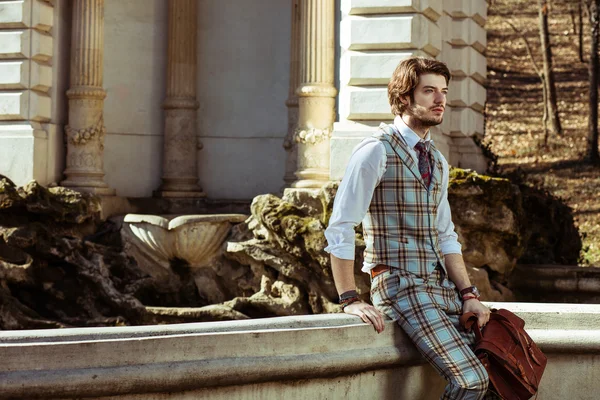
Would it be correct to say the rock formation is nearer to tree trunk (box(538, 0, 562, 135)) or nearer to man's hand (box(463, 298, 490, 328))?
man's hand (box(463, 298, 490, 328))

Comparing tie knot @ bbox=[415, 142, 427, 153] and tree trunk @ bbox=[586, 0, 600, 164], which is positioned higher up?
tree trunk @ bbox=[586, 0, 600, 164]

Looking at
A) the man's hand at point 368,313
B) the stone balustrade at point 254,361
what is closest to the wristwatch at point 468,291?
the stone balustrade at point 254,361

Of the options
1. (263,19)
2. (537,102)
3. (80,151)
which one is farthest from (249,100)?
(537,102)

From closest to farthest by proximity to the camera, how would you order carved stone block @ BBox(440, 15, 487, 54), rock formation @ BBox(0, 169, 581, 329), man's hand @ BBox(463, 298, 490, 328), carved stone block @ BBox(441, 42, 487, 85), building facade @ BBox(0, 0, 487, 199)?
man's hand @ BBox(463, 298, 490, 328) → rock formation @ BBox(0, 169, 581, 329) → building facade @ BBox(0, 0, 487, 199) → carved stone block @ BBox(440, 15, 487, 54) → carved stone block @ BBox(441, 42, 487, 85)

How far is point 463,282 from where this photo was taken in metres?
5.12

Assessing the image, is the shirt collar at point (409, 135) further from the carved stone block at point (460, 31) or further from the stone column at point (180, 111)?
the stone column at point (180, 111)

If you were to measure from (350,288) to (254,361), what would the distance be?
24.3 inches

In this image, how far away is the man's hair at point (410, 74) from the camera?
496 centimetres

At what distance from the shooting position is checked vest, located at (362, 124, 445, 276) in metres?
4.92

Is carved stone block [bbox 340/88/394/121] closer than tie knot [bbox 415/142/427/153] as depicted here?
No

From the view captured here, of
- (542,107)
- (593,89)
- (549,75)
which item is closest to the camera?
(593,89)

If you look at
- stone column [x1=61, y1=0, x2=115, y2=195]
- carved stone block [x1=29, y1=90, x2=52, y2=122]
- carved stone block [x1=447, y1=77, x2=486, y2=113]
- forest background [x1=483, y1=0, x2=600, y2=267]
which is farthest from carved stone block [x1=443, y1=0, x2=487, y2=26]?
forest background [x1=483, y1=0, x2=600, y2=267]

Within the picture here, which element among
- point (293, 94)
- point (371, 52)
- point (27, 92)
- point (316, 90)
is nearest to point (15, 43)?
point (27, 92)

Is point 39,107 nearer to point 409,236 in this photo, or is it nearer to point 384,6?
point 384,6
